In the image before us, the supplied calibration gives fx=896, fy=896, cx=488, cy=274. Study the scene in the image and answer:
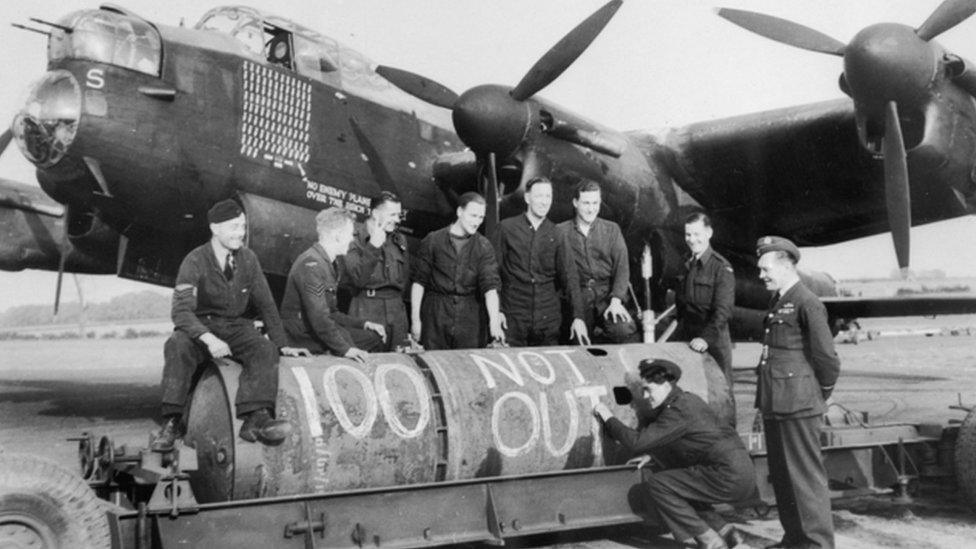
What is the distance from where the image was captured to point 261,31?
34.9 feet

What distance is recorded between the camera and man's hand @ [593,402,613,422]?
597cm

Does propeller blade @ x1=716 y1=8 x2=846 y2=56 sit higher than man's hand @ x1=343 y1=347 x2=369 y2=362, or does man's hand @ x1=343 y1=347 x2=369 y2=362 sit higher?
propeller blade @ x1=716 y1=8 x2=846 y2=56

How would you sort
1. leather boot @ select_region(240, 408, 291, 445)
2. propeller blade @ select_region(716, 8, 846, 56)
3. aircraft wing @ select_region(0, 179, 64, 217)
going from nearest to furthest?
1. leather boot @ select_region(240, 408, 291, 445)
2. propeller blade @ select_region(716, 8, 846, 56)
3. aircraft wing @ select_region(0, 179, 64, 217)

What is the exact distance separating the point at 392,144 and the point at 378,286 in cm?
457

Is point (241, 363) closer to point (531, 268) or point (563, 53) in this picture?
point (531, 268)

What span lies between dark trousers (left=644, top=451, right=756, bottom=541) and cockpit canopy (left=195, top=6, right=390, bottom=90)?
23.1ft

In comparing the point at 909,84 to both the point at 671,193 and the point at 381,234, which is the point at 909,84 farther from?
the point at 381,234

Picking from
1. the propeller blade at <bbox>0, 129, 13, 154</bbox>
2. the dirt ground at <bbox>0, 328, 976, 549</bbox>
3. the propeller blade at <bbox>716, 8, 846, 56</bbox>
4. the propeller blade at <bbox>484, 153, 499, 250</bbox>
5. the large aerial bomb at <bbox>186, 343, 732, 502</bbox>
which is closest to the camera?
the large aerial bomb at <bbox>186, 343, 732, 502</bbox>

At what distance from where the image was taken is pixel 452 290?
7254 millimetres

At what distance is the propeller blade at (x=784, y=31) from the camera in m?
10.0

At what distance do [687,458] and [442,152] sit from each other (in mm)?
7037

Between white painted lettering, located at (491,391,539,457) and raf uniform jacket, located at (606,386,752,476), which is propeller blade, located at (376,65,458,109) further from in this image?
raf uniform jacket, located at (606,386,752,476)

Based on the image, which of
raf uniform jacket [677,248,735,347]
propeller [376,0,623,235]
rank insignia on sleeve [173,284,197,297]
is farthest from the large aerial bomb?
propeller [376,0,623,235]

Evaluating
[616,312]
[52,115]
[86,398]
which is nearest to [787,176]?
[616,312]
